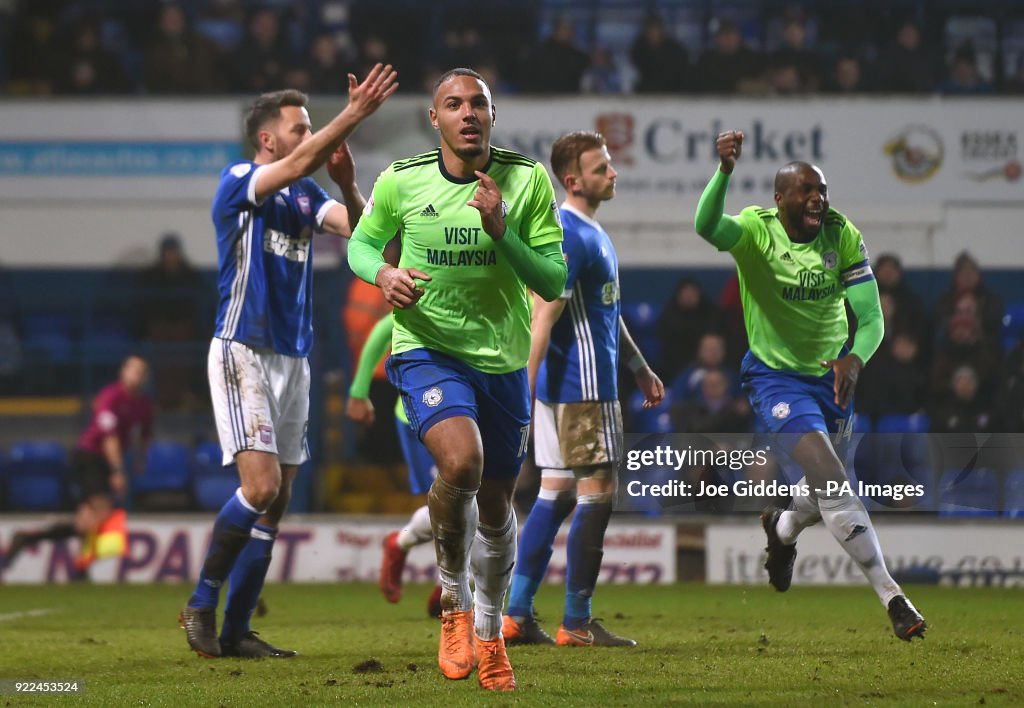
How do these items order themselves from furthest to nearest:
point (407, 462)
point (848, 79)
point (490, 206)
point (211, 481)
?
point (848, 79)
point (211, 481)
point (407, 462)
point (490, 206)

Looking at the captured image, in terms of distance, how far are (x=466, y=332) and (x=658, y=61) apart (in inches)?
417

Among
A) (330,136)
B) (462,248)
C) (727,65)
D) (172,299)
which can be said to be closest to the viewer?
(462,248)

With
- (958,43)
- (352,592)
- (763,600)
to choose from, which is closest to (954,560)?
(763,600)

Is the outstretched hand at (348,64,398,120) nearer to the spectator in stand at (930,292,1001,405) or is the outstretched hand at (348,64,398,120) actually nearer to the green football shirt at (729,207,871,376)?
the green football shirt at (729,207,871,376)

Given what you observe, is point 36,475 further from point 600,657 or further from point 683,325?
point 600,657

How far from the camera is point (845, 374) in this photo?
6.84 m

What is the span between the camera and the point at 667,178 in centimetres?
1504

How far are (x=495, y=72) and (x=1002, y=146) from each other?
5.20 meters

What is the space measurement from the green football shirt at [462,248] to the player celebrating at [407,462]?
2.96 meters

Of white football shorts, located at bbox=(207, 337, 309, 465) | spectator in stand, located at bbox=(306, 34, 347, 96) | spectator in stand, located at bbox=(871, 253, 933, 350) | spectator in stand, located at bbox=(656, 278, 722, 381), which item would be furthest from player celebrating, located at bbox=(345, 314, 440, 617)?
spectator in stand, located at bbox=(306, 34, 347, 96)

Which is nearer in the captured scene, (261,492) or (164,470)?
(261,492)

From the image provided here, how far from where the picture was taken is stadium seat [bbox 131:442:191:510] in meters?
13.7

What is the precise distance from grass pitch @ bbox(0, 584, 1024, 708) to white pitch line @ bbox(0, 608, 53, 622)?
0.01 metres

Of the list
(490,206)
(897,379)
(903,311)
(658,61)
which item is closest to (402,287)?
(490,206)
